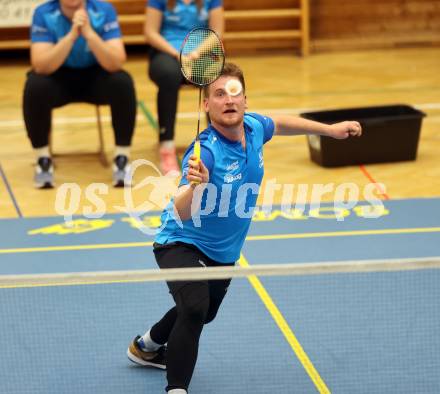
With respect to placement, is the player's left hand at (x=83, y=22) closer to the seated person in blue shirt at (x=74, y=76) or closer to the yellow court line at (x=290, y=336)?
the seated person in blue shirt at (x=74, y=76)

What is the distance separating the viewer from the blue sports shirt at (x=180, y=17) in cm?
807

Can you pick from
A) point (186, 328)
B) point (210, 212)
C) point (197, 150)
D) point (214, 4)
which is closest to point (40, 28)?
→ point (214, 4)

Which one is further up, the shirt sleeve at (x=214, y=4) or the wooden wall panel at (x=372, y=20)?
the shirt sleeve at (x=214, y=4)

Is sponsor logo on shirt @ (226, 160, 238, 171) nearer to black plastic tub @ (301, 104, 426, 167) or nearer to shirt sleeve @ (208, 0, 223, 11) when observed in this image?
black plastic tub @ (301, 104, 426, 167)

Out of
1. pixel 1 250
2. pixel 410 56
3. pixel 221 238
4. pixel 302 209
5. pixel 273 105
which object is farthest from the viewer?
pixel 410 56

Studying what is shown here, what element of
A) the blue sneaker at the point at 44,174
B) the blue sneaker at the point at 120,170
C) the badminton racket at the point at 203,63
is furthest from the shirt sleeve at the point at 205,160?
Result: the blue sneaker at the point at 44,174

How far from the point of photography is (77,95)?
7.70 metres

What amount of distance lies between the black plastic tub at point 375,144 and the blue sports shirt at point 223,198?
352cm

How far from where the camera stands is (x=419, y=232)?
6574 mm

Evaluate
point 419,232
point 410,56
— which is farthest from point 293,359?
point 410,56

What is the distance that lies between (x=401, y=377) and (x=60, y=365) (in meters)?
1.61

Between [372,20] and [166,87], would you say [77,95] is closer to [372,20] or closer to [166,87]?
[166,87]

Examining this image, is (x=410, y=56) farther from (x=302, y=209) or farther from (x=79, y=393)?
(x=79, y=393)

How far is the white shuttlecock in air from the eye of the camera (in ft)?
13.3
